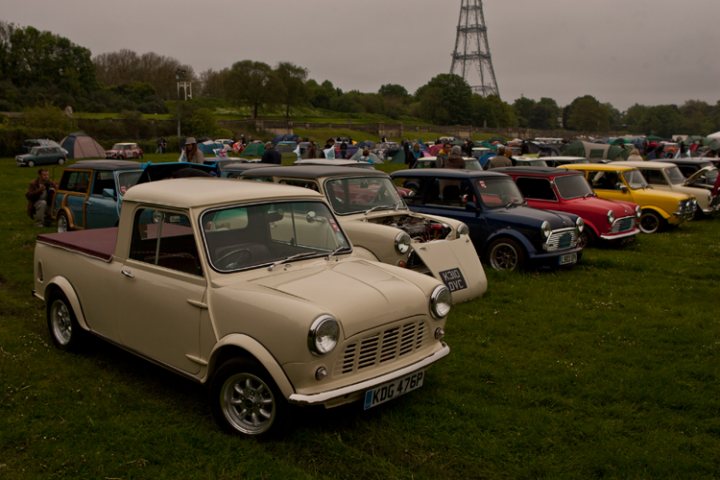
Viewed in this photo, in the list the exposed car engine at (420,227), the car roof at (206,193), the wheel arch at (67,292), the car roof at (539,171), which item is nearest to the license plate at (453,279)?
the exposed car engine at (420,227)

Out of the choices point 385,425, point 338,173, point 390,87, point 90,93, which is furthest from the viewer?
point 390,87

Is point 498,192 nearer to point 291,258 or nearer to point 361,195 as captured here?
point 361,195

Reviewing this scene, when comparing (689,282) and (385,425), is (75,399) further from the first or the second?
(689,282)

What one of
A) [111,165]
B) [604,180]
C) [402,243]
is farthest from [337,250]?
[604,180]

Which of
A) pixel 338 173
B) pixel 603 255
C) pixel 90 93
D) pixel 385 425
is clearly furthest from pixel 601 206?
pixel 90 93

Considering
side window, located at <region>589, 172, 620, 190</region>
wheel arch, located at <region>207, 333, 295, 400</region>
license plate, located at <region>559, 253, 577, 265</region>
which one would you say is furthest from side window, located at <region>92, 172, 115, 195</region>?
side window, located at <region>589, 172, 620, 190</region>

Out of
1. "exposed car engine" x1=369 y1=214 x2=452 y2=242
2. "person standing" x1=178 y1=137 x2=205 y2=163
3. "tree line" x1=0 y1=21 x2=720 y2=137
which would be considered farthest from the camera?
"tree line" x1=0 y1=21 x2=720 y2=137

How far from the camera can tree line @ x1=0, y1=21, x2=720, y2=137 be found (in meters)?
90.1

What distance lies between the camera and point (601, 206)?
12438 mm

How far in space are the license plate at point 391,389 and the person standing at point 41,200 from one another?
12.3 meters

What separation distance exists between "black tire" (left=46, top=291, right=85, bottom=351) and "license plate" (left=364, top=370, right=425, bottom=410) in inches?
128

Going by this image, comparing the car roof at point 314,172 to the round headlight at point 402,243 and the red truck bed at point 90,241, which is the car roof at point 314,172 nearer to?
the round headlight at point 402,243

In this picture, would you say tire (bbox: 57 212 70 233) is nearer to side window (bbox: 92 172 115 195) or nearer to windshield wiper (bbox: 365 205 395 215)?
side window (bbox: 92 172 115 195)

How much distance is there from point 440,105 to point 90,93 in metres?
64.6
